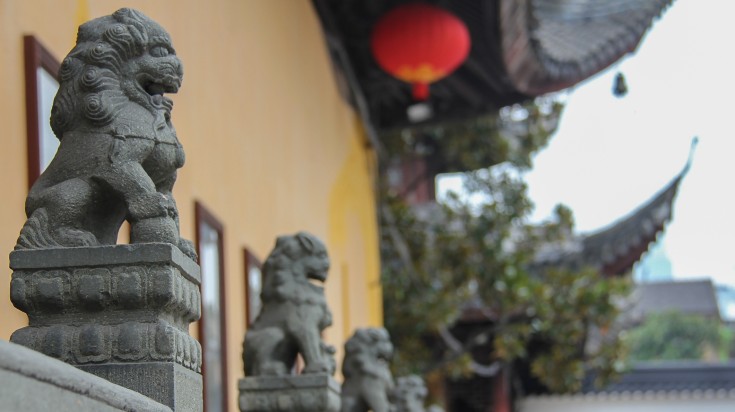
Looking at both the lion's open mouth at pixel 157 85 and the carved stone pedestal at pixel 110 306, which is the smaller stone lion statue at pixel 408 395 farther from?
the carved stone pedestal at pixel 110 306

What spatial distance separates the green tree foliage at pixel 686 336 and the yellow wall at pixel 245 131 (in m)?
33.8

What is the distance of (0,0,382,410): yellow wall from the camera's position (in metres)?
4.71

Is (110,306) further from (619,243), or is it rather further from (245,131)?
(619,243)

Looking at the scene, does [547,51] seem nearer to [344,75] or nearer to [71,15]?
[344,75]

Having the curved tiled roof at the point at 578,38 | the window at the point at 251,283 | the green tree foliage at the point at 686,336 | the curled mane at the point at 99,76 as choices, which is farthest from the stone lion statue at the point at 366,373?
the green tree foliage at the point at 686,336

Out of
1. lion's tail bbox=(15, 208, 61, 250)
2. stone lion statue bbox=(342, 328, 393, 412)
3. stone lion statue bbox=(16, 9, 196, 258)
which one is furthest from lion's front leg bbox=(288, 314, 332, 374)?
lion's tail bbox=(15, 208, 61, 250)

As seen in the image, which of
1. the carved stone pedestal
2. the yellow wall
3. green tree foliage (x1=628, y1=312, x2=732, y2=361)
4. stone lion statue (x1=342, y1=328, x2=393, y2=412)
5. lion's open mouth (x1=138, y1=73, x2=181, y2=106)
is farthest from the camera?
green tree foliage (x1=628, y1=312, x2=732, y2=361)

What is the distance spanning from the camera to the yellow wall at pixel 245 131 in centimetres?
471

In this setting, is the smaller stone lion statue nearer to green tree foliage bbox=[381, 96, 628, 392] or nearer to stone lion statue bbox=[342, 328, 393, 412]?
stone lion statue bbox=[342, 328, 393, 412]

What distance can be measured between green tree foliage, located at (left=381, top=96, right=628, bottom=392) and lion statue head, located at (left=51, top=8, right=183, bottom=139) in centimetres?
1047

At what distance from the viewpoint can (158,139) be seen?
3408mm

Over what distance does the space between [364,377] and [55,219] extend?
3.17 meters

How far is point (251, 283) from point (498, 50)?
443 cm

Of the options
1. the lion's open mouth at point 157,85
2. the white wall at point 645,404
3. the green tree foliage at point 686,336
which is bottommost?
the lion's open mouth at point 157,85
